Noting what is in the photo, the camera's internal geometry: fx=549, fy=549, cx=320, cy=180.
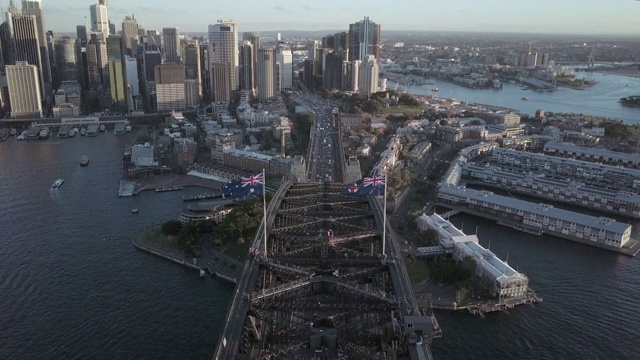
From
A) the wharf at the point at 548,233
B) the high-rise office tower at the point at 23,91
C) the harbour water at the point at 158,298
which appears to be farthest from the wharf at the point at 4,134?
the wharf at the point at 548,233

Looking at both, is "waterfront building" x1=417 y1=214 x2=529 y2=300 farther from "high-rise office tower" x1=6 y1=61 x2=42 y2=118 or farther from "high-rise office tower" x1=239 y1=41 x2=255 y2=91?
"high-rise office tower" x1=239 y1=41 x2=255 y2=91

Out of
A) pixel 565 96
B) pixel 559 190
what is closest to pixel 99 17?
pixel 565 96

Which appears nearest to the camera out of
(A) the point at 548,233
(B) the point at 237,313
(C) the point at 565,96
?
(B) the point at 237,313

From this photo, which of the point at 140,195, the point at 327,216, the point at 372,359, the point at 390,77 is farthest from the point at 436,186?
the point at 390,77

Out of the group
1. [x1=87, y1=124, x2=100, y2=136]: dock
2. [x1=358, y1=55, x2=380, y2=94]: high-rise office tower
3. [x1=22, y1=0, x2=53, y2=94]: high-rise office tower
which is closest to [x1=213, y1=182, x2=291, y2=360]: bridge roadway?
[x1=87, y1=124, x2=100, y2=136]: dock

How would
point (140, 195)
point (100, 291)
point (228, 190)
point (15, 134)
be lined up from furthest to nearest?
1. point (15, 134)
2. point (140, 195)
3. point (100, 291)
4. point (228, 190)

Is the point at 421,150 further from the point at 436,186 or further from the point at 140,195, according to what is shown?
the point at 140,195

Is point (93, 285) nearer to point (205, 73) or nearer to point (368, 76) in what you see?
point (368, 76)
